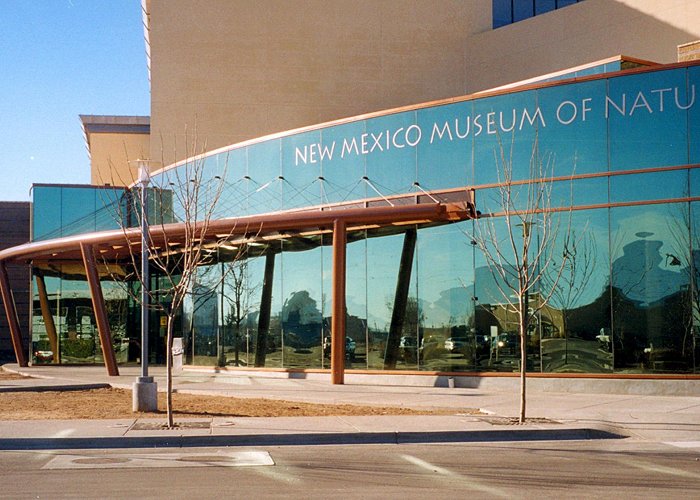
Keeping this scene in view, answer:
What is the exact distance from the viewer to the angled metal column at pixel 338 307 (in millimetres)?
24984

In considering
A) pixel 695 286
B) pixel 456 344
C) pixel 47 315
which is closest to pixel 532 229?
pixel 456 344

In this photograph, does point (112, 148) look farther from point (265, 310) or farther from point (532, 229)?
point (532, 229)

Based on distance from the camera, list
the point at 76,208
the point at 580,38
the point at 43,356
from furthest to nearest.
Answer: the point at 43,356, the point at 76,208, the point at 580,38

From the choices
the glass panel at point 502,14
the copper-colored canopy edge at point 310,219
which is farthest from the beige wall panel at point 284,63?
the copper-colored canopy edge at point 310,219

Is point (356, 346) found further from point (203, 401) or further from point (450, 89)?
point (450, 89)

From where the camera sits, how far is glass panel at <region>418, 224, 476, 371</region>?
2492cm

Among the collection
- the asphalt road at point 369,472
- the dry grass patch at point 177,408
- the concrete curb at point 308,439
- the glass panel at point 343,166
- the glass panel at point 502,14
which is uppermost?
the glass panel at point 502,14

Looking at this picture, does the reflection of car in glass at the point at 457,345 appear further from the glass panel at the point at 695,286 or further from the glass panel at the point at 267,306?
the glass panel at the point at 267,306

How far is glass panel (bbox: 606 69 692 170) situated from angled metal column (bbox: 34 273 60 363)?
27291 mm

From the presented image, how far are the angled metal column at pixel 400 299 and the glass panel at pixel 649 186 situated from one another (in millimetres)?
5926

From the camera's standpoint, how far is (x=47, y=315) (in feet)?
136

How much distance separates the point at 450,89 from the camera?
41.2m

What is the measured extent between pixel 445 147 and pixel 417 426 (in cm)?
1156

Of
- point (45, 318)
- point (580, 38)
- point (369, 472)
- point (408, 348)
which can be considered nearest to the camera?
point (369, 472)
